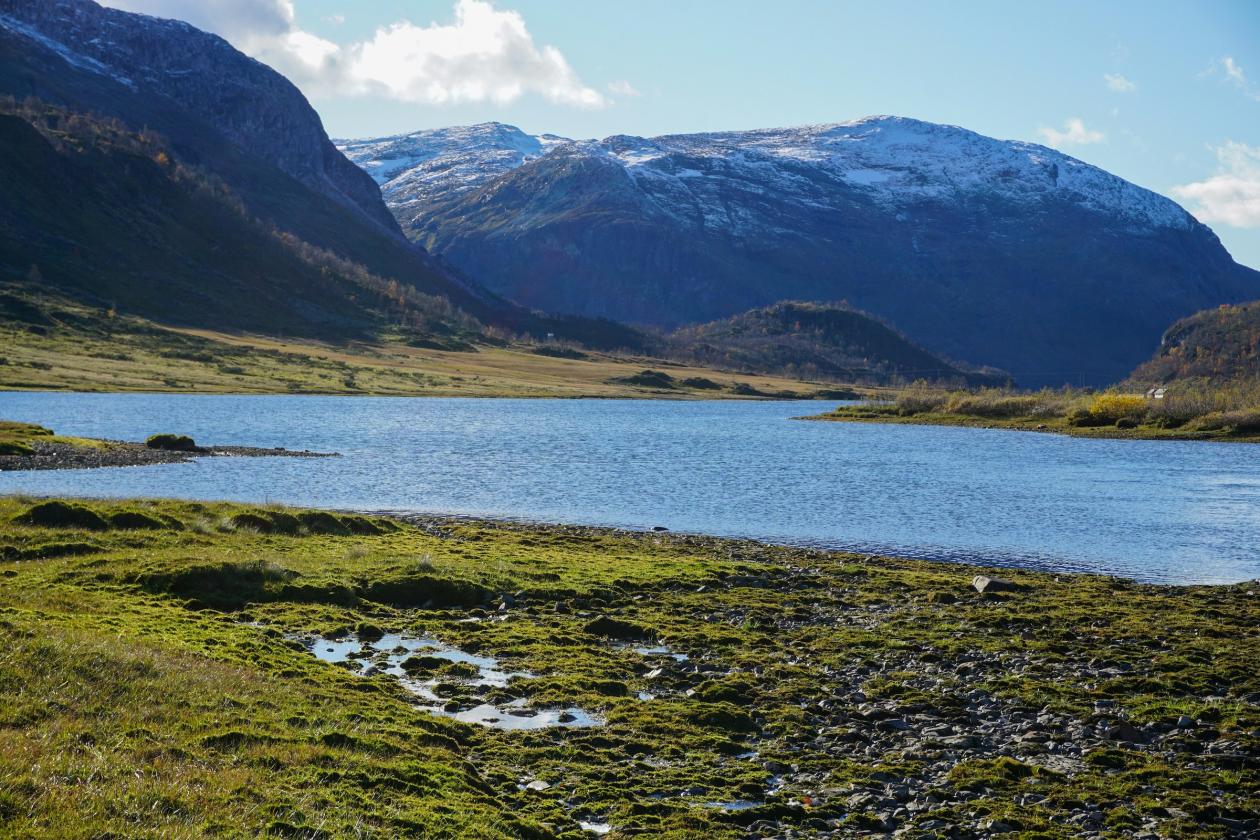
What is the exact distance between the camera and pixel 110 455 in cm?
8119

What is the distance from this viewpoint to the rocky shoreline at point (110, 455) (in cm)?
7231

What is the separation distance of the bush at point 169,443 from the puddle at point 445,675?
6814 centimetres

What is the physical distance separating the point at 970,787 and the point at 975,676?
27.1 ft

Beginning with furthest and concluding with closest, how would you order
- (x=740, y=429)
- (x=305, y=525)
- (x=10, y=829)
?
1. (x=740, y=429)
2. (x=305, y=525)
3. (x=10, y=829)

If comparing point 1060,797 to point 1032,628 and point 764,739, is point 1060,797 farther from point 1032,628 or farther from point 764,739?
point 1032,628

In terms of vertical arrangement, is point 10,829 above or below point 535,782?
above

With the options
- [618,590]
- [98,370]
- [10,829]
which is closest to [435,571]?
[618,590]

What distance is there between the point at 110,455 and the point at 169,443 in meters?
10.7

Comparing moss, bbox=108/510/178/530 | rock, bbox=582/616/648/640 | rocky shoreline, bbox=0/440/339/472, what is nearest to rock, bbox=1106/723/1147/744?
rock, bbox=582/616/648/640

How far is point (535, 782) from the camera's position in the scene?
19.5 metres

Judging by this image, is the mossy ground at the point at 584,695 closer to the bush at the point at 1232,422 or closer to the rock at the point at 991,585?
the rock at the point at 991,585

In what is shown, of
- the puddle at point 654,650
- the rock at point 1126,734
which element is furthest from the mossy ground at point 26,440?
the rock at point 1126,734

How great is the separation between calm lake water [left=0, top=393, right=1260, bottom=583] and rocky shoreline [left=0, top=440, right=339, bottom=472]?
2327 millimetres

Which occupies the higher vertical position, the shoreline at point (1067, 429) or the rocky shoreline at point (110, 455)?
the shoreline at point (1067, 429)
